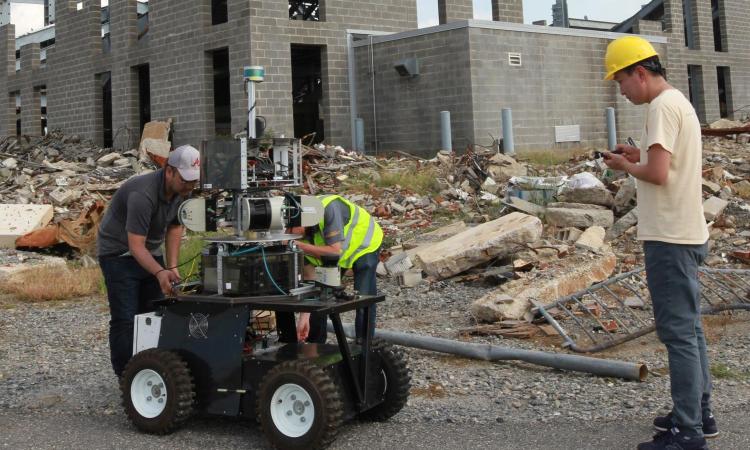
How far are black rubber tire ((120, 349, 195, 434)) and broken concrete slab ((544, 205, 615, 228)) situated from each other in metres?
7.85

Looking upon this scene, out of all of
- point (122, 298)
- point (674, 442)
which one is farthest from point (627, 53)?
point (122, 298)

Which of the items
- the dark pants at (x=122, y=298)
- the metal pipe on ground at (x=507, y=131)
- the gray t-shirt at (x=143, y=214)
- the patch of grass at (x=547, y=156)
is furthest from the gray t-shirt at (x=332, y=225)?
the metal pipe on ground at (x=507, y=131)

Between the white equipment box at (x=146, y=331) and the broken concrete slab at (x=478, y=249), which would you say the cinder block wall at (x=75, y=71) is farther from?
the white equipment box at (x=146, y=331)

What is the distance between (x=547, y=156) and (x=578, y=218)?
6451 mm

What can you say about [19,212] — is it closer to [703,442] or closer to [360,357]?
[360,357]

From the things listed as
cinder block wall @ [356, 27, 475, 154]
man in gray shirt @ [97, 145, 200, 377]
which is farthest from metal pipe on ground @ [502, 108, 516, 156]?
man in gray shirt @ [97, 145, 200, 377]

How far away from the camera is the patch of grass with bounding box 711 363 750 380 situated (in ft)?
19.0

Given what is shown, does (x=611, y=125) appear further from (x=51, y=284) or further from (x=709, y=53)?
(x=51, y=284)

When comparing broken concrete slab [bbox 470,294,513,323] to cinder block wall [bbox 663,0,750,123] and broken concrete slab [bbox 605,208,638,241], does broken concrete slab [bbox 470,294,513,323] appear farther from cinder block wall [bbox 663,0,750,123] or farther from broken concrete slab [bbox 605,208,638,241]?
cinder block wall [bbox 663,0,750,123]

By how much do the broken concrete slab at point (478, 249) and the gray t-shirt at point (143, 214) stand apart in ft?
15.4

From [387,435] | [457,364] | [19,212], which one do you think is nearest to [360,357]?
[387,435]

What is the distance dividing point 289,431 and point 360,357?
2.17ft

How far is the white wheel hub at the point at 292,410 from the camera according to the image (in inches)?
178

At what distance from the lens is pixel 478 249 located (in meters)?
9.80
